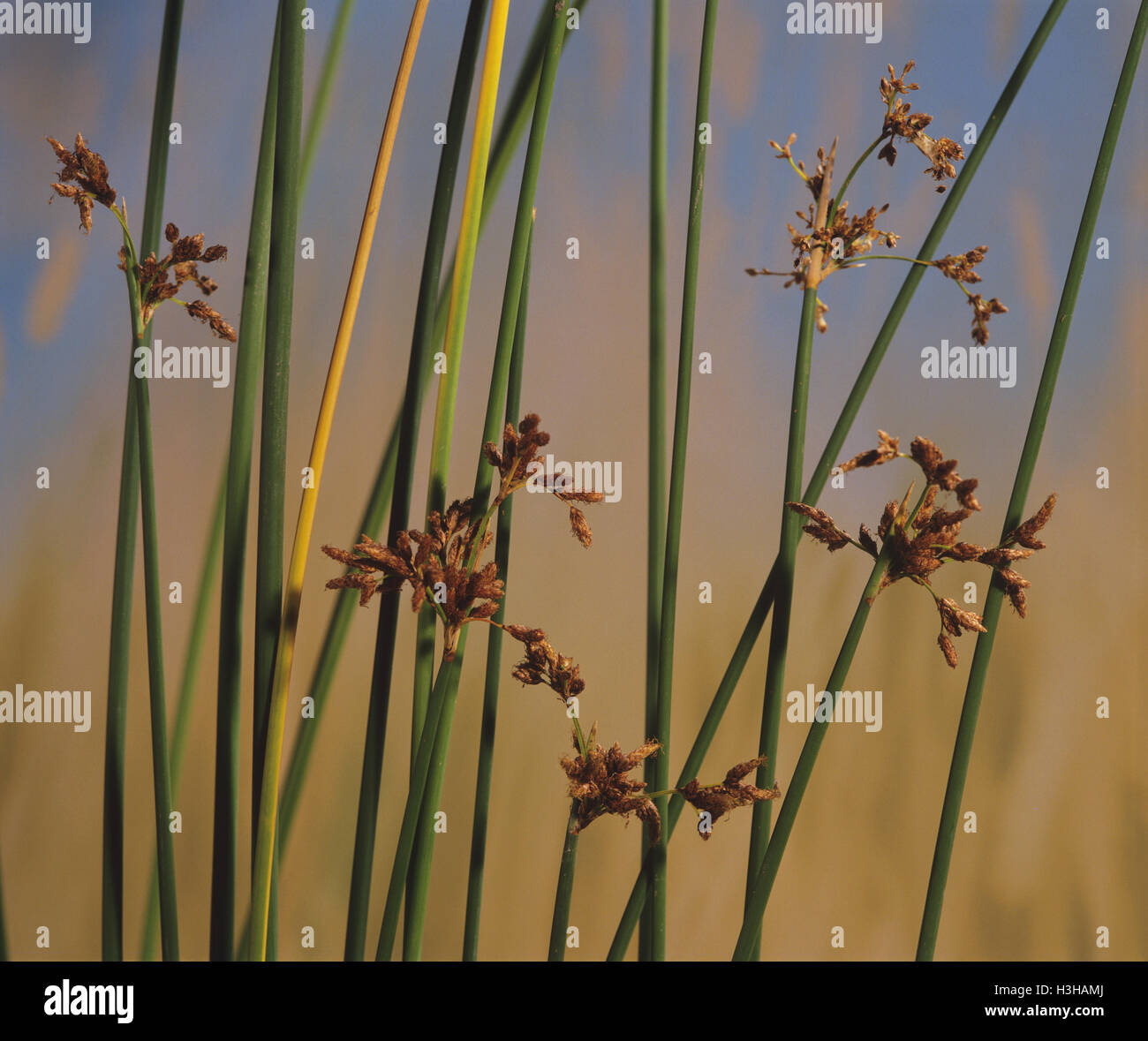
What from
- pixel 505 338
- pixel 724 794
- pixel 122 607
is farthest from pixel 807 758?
pixel 122 607

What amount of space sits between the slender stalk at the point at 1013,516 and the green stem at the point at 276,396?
0.36 metres

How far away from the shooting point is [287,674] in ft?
1.26

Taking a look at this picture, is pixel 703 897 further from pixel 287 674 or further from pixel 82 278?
pixel 82 278

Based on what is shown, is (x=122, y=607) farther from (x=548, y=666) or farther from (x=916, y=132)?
(x=916, y=132)

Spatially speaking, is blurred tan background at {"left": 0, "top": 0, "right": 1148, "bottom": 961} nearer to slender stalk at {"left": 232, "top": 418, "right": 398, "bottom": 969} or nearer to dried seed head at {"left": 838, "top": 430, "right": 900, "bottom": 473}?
slender stalk at {"left": 232, "top": 418, "right": 398, "bottom": 969}

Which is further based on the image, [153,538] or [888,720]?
[888,720]

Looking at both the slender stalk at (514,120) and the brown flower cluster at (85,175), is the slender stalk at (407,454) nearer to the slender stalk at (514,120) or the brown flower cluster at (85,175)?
the slender stalk at (514,120)

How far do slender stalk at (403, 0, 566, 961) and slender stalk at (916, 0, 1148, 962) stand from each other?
0.27 meters

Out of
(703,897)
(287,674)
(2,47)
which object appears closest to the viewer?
(287,674)

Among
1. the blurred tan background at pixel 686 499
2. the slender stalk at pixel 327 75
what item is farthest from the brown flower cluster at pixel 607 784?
the blurred tan background at pixel 686 499

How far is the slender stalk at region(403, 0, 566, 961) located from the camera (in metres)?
0.37

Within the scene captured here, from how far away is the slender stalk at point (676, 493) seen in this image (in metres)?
0.41

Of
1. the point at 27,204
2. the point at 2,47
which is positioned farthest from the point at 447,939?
the point at 2,47
